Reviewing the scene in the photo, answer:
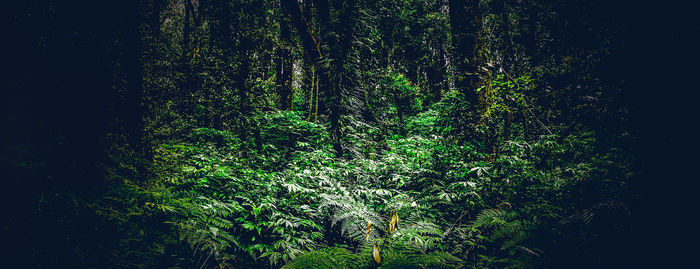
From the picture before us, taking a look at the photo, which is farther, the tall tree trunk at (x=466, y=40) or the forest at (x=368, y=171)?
the tall tree trunk at (x=466, y=40)

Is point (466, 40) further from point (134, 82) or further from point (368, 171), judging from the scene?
point (134, 82)

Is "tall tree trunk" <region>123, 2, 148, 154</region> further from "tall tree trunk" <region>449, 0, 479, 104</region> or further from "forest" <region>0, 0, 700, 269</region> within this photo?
"tall tree trunk" <region>449, 0, 479, 104</region>

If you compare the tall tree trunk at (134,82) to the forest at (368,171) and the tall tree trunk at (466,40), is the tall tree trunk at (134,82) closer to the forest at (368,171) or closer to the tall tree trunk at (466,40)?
the forest at (368,171)

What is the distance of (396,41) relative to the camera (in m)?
14.2

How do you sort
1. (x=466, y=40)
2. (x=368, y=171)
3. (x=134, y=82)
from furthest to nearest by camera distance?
(x=466, y=40) → (x=368, y=171) → (x=134, y=82)

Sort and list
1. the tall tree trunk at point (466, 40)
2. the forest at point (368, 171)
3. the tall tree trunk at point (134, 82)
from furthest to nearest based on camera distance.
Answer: the tall tree trunk at point (466, 40)
the tall tree trunk at point (134, 82)
the forest at point (368, 171)

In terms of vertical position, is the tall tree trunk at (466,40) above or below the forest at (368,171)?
above

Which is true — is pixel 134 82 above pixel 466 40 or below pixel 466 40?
below

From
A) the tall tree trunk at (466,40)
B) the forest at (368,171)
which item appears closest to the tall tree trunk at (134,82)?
the forest at (368,171)

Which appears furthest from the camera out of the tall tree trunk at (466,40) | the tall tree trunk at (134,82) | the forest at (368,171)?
the tall tree trunk at (466,40)

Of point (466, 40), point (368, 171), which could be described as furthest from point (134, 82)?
point (466, 40)

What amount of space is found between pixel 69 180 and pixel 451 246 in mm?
3162

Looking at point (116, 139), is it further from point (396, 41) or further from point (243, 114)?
point (396, 41)

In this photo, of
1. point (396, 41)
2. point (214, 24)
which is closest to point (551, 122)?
point (214, 24)
